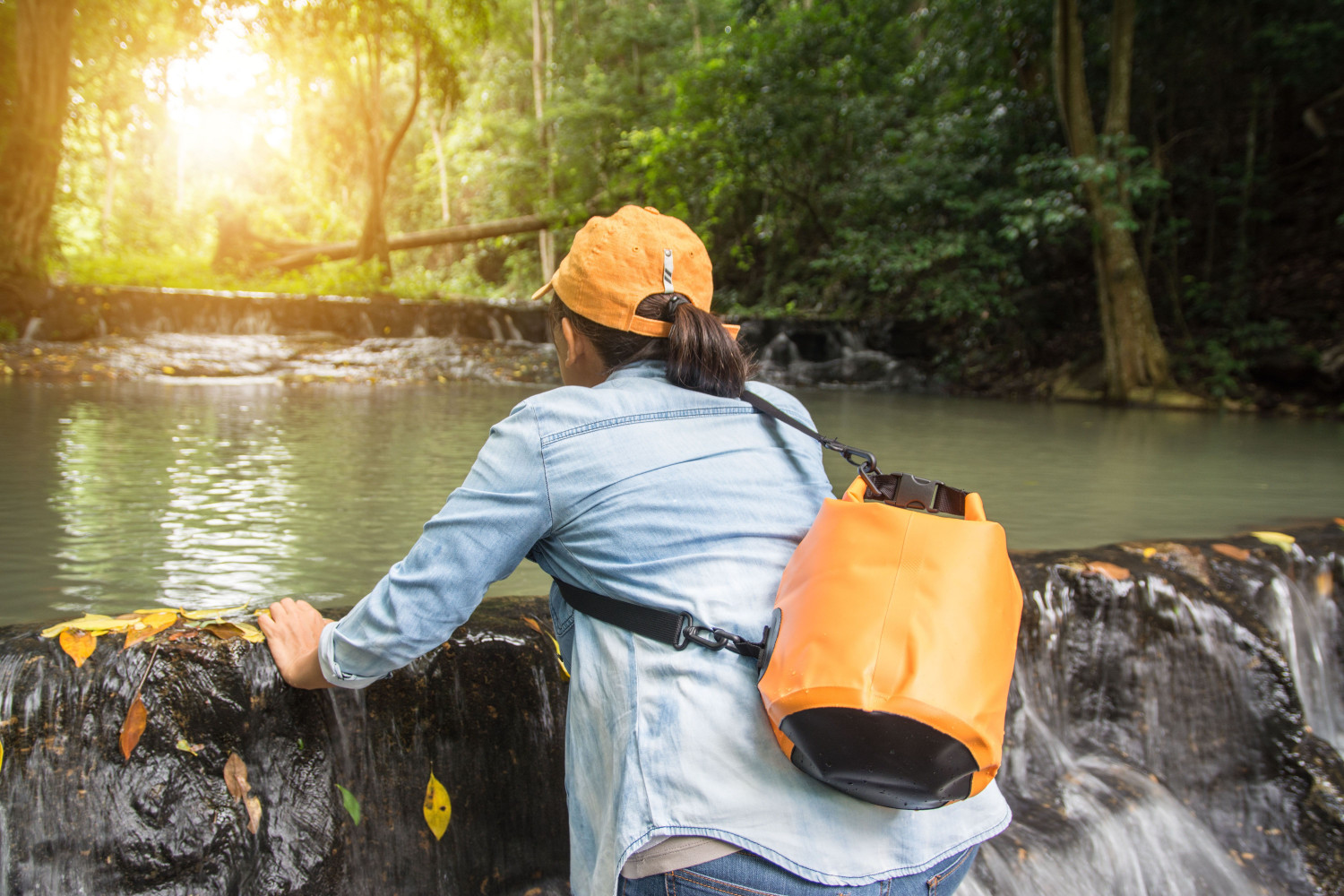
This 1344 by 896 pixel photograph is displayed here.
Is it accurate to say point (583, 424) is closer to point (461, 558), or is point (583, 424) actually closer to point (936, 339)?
point (461, 558)

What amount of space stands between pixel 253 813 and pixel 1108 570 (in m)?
2.86

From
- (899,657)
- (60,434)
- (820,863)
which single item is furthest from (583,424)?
(60,434)

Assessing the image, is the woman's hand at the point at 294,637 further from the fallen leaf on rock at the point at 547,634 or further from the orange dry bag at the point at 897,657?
the orange dry bag at the point at 897,657

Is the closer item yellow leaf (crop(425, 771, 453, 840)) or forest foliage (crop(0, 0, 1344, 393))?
yellow leaf (crop(425, 771, 453, 840))

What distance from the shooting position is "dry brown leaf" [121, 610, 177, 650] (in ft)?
6.14

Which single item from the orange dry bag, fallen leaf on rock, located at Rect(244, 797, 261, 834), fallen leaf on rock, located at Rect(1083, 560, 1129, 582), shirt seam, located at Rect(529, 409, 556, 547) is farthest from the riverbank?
the orange dry bag

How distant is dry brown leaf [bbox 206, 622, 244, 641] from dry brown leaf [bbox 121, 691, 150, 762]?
182 millimetres

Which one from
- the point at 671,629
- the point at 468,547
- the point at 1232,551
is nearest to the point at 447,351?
the point at 1232,551

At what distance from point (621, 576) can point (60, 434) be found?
6.04 m

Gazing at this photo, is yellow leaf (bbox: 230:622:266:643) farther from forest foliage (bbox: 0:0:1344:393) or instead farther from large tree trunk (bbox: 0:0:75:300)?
large tree trunk (bbox: 0:0:75:300)

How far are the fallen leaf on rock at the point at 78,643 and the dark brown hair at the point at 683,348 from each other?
4.22ft

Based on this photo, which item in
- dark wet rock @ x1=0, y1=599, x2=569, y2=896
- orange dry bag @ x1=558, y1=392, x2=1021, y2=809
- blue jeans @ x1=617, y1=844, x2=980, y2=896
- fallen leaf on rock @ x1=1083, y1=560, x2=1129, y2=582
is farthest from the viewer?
fallen leaf on rock @ x1=1083, y1=560, x2=1129, y2=582

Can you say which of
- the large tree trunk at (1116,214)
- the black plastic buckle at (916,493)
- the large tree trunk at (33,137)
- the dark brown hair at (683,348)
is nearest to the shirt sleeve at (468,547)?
the dark brown hair at (683,348)

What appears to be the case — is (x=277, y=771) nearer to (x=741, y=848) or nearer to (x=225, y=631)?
(x=225, y=631)
